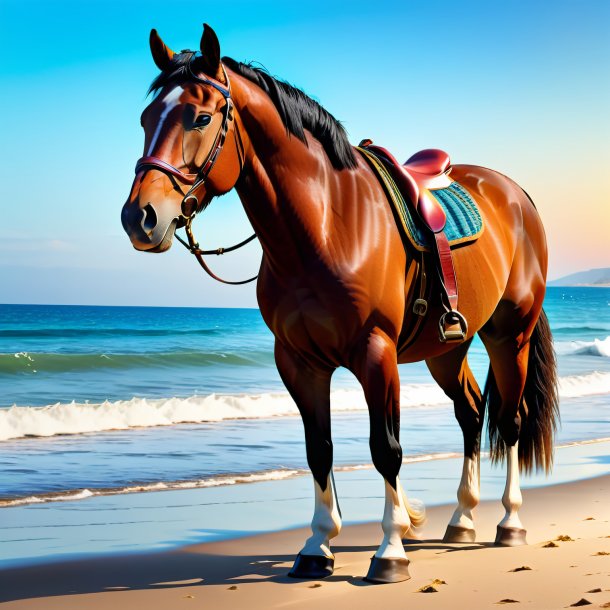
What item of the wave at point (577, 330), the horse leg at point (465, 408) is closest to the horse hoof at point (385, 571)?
the horse leg at point (465, 408)

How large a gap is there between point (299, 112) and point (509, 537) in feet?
7.69

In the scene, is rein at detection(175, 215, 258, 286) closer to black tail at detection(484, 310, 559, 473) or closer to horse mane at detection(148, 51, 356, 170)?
horse mane at detection(148, 51, 356, 170)

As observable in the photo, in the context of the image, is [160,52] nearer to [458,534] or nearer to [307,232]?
[307,232]

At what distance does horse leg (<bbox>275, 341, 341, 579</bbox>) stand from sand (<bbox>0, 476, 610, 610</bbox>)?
9 centimetres

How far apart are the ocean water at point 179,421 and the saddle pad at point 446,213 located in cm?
295

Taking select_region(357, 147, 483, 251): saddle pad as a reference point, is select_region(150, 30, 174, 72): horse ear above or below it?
above

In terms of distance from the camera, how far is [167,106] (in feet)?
10.9

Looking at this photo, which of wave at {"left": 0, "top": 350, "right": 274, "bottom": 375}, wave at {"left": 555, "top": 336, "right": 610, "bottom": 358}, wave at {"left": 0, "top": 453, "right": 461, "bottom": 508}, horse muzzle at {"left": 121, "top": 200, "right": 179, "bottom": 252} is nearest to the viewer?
horse muzzle at {"left": 121, "top": 200, "right": 179, "bottom": 252}

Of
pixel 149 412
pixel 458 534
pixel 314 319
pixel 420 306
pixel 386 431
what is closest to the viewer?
pixel 314 319

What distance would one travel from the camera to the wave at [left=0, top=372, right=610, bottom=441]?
10.7 m

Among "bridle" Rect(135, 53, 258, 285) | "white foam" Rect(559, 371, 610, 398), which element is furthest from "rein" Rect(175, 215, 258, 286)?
"white foam" Rect(559, 371, 610, 398)

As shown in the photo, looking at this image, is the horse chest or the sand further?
the horse chest

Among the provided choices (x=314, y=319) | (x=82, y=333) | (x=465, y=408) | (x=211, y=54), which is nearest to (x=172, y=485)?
(x=465, y=408)

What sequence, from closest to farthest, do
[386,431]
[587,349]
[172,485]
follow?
[386,431], [172,485], [587,349]
